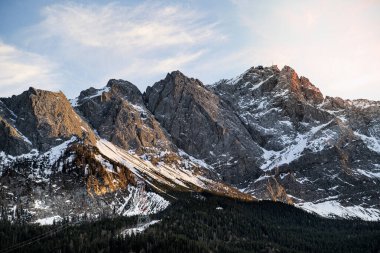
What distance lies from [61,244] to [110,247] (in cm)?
1934

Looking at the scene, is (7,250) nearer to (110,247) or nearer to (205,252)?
(110,247)

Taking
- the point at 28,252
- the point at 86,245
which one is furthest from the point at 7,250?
the point at 86,245

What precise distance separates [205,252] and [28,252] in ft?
214

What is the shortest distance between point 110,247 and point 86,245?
8857mm

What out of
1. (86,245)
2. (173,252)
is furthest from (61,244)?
(173,252)

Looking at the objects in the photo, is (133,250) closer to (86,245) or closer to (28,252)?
(86,245)

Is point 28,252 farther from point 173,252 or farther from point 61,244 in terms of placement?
point 173,252

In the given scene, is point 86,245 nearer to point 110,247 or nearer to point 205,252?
point 110,247

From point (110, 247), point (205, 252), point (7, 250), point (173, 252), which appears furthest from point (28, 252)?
point (205, 252)

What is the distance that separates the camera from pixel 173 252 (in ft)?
634

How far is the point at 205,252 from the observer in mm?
197250

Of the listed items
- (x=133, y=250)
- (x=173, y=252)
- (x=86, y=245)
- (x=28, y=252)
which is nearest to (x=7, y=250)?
(x=28, y=252)

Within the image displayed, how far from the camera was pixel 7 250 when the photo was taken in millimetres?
199375

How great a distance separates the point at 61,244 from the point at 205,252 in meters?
54.4
